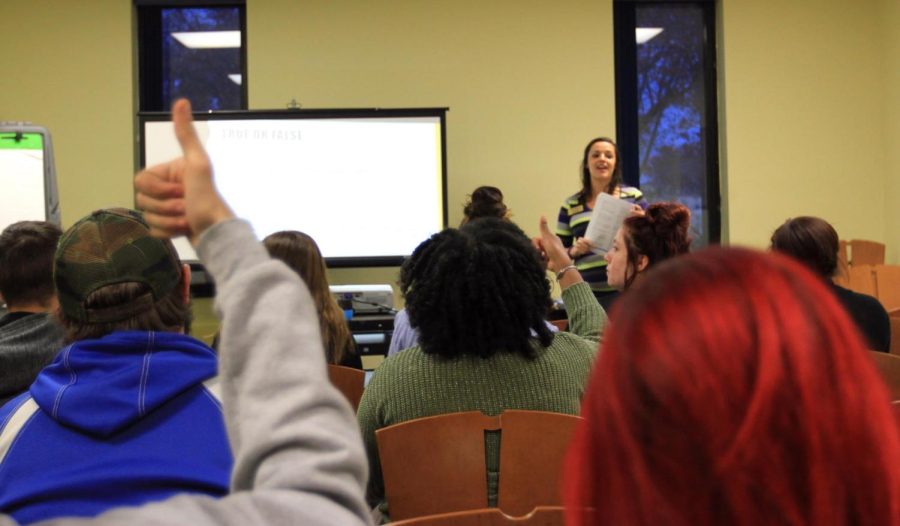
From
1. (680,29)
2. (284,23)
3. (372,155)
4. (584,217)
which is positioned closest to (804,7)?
(680,29)

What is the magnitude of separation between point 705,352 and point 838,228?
20.6 feet

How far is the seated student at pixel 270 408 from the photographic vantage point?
24.0 inches

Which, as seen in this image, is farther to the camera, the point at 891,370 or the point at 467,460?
the point at 891,370

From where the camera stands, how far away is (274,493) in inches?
24.3

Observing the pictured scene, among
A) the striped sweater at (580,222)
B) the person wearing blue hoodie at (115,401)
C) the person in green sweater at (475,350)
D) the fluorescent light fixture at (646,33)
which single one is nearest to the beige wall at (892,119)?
the fluorescent light fixture at (646,33)

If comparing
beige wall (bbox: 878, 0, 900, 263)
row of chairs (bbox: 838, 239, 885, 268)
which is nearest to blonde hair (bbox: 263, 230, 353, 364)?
row of chairs (bbox: 838, 239, 885, 268)

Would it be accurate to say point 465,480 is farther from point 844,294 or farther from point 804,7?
point 804,7

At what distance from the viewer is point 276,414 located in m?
0.65

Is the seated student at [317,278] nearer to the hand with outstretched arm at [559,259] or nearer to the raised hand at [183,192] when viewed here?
the hand with outstretched arm at [559,259]

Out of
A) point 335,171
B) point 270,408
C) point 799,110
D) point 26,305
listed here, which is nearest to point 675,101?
point 799,110

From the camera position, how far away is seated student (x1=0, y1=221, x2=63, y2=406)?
1981 millimetres

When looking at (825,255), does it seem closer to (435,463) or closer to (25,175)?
(435,463)

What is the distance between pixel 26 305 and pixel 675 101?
17.0ft

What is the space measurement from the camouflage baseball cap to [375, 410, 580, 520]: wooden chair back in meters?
0.53
